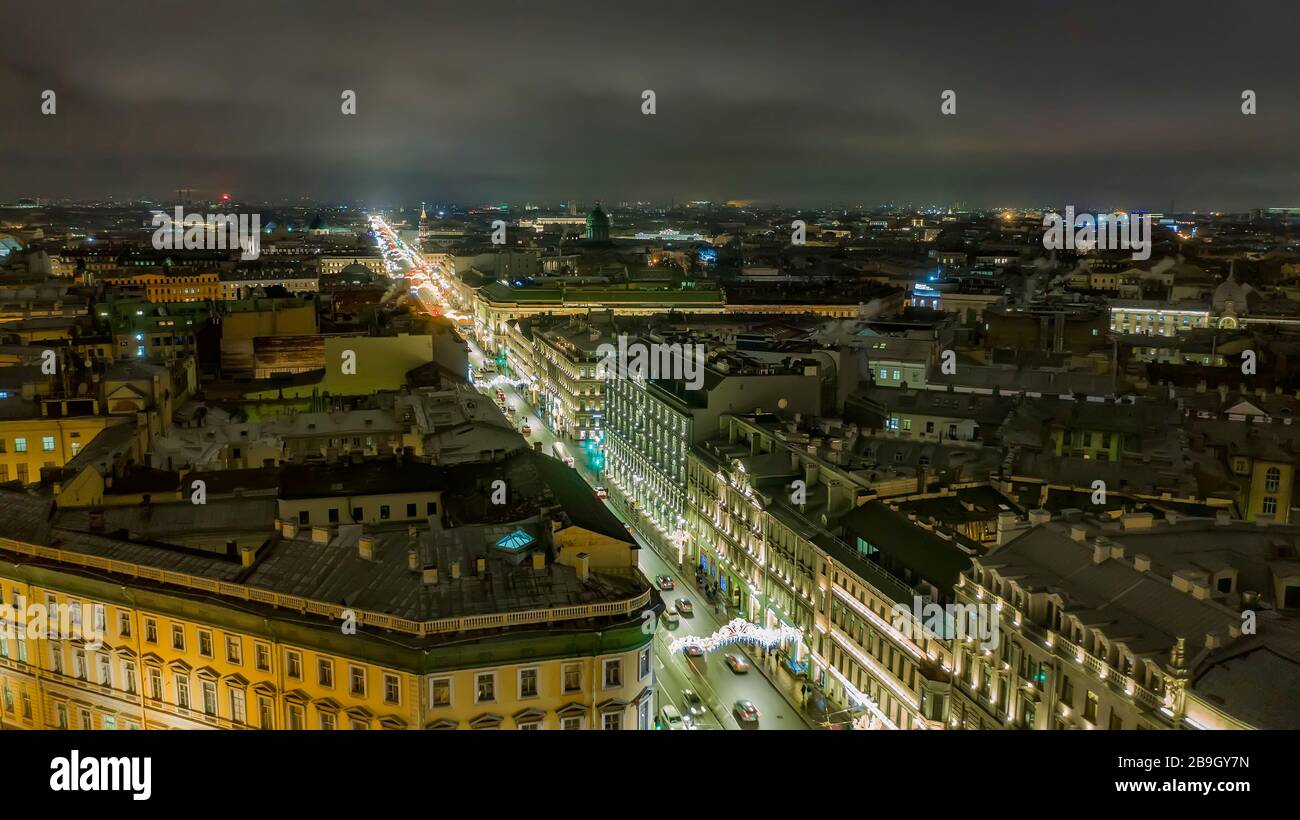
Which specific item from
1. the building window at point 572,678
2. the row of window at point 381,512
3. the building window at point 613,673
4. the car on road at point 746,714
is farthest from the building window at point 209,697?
the car on road at point 746,714

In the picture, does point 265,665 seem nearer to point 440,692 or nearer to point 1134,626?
point 440,692

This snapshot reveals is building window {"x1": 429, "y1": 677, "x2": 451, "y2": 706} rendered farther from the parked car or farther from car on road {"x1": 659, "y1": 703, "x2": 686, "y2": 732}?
the parked car

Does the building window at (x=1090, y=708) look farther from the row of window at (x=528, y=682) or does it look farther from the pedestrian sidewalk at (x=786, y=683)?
the pedestrian sidewalk at (x=786, y=683)

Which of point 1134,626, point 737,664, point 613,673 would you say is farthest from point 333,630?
point 737,664
